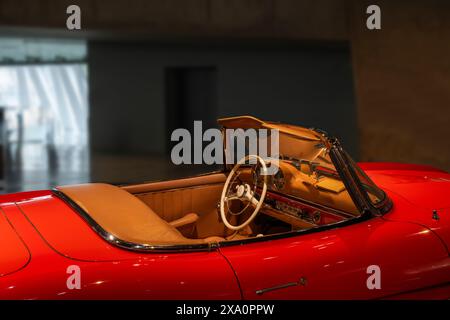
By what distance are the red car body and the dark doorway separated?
950 cm

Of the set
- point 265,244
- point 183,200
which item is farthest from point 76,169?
point 265,244

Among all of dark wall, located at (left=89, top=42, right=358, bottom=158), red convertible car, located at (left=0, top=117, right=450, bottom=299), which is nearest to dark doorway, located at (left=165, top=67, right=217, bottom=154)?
dark wall, located at (left=89, top=42, right=358, bottom=158)

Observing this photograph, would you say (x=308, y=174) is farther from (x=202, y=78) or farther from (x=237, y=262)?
(x=202, y=78)

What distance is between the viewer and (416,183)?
3.15 metres

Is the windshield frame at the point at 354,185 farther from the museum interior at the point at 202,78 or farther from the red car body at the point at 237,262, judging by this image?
the museum interior at the point at 202,78

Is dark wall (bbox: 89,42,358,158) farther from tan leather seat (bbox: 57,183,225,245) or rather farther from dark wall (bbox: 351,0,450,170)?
tan leather seat (bbox: 57,183,225,245)

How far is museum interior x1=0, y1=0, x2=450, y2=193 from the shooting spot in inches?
298

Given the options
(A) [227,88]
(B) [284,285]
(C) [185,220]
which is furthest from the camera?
(A) [227,88]

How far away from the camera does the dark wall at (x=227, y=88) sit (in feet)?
35.0

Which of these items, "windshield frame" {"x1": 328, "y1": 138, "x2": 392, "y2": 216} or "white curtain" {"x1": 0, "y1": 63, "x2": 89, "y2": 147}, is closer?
"windshield frame" {"x1": 328, "y1": 138, "x2": 392, "y2": 216}

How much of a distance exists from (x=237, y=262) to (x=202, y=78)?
33.5 ft

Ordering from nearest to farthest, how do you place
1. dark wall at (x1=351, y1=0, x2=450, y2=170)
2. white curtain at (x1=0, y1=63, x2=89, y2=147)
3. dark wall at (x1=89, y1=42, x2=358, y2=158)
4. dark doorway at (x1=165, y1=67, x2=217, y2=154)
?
dark wall at (x1=351, y1=0, x2=450, y2=170)
dark wall at (x1=89, y1=42, x2=358, y2=158)
dark doorway at (x1=165, y1=67, x2=217, y2=154)
white curtain at (x1=0, y1=63, x2=89, y2=147)

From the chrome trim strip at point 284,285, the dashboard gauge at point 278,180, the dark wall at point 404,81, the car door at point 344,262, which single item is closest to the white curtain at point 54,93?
the dark wall at point 404,81

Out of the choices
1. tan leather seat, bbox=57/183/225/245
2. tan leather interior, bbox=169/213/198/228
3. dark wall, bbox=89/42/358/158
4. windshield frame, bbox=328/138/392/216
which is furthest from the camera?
dark wall, bbox=89/42/358/158
